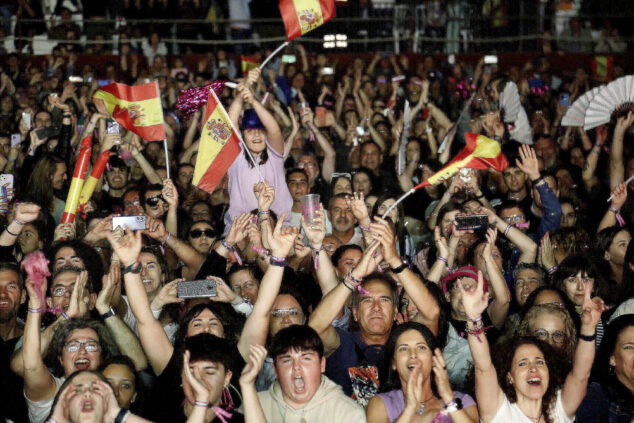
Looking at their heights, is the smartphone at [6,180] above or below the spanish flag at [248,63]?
below

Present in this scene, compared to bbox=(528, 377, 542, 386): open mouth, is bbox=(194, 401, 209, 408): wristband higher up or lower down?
higher up

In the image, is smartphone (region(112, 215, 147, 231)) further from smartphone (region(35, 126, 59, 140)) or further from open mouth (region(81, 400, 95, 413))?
smartphone (region(35, 126, 59, 140))

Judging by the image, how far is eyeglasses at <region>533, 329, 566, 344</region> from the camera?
15.9ft

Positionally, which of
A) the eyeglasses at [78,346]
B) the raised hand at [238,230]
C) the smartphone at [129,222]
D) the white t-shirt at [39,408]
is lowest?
the white t-shirt at [39,408]

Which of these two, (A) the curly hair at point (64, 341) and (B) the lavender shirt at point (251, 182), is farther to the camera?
(B) the lavender shirt at point (251, 182)

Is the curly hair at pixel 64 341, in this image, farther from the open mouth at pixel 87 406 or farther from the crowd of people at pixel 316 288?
the open mouth at pixel 87 406

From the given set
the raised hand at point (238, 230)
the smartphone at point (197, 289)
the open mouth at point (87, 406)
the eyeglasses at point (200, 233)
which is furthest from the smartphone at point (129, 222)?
the eyeglasses at point (200, 233)

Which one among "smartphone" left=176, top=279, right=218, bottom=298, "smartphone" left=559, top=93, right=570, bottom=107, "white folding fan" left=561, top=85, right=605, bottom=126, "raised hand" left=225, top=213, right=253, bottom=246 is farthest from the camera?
"smartphone" left=559, top=93, right=570, bottom=107

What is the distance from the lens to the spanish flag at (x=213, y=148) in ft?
20.6

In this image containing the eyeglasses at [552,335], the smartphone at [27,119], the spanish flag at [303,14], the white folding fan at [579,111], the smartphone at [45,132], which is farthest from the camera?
the smartphone at [27,119]

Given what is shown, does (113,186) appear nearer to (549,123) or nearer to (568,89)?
(549,123)

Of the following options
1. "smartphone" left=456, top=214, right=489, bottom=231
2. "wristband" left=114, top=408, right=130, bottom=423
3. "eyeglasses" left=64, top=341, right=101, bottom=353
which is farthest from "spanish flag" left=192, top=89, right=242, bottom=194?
"wristband" left=114, top=408, right=130, bottom=423

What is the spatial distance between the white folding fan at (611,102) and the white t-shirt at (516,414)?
4298 millimetres

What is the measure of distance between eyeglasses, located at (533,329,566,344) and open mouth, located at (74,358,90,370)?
252 centimetres
